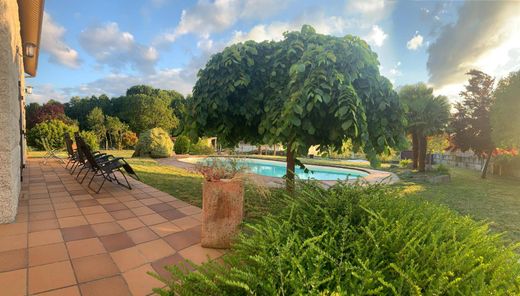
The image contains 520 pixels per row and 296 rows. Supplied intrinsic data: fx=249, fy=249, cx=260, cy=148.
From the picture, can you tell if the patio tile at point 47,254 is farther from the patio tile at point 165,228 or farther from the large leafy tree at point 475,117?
the large leafy tree at point 475,117

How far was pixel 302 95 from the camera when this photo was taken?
2941 mm

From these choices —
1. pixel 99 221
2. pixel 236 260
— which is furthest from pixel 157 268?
pixel 99 221

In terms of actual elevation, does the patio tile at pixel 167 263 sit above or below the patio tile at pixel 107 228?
below

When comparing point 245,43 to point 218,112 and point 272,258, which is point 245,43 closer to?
point 218,112

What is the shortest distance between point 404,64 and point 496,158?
1003cm

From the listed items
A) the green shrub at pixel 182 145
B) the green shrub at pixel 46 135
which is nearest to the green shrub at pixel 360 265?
the green shrub at pixel 182 145

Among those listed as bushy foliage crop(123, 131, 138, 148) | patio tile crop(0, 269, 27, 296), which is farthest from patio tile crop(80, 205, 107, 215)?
bushy foliage crop(123, 131, 138, 148)

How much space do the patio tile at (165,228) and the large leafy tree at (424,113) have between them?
39.7 ft

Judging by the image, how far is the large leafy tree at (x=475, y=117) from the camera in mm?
11680

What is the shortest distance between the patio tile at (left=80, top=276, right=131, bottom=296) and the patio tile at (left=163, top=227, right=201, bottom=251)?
26.1 inches

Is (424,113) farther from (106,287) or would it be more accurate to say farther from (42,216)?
(42,216)

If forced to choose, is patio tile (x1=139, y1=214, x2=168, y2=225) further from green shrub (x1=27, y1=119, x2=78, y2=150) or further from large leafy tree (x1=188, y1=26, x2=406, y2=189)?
green shrub (x1=27, y1=119, x2=78, y2=150)

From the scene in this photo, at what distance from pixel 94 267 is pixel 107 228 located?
0.96 m

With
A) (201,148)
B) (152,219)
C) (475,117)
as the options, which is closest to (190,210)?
(152,219)
